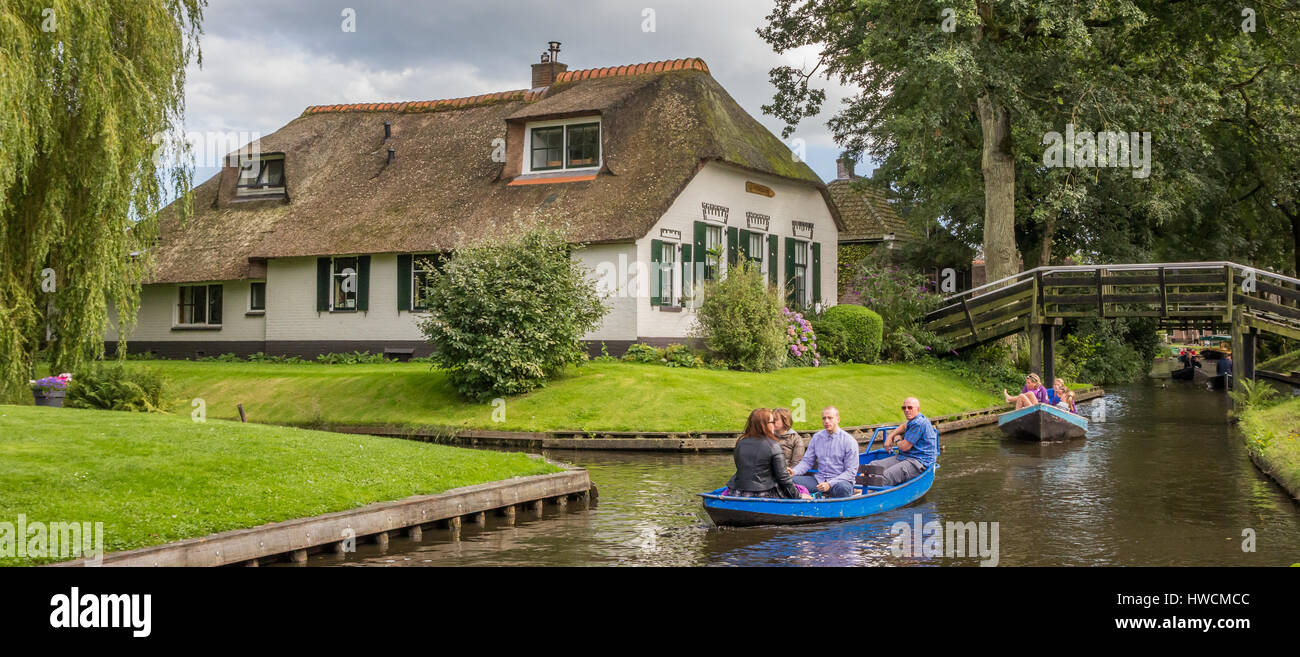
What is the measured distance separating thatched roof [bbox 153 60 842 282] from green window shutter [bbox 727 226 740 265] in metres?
1.72

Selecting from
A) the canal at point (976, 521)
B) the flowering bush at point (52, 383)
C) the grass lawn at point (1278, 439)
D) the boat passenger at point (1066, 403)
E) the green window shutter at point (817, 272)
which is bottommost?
the canal at point (976, 521)

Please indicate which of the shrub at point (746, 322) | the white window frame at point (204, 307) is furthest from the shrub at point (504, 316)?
the white window frame at point (204, 307)

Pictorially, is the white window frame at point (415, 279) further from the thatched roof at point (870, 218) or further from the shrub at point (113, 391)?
the thatched roof at point (870, 218)

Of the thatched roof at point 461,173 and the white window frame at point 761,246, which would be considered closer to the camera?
the thatched roof at point 461,173

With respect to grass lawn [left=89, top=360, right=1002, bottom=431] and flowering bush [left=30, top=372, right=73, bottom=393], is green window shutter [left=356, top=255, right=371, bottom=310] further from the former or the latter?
flowering bush [left=30, top=372, right=73, bottom=393]

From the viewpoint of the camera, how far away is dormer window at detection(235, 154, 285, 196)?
34.9 m

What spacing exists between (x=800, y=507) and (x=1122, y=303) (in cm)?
1868

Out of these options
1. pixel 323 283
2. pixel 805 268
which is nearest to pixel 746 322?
pixel 805 268

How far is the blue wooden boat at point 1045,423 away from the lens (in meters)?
22.1

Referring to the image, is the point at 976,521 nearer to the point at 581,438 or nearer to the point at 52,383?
the point at 581,438

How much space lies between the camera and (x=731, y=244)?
30.8m

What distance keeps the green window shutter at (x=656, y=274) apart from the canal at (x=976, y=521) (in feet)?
27.3

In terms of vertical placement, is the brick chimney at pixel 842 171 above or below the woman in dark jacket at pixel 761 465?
A: above
